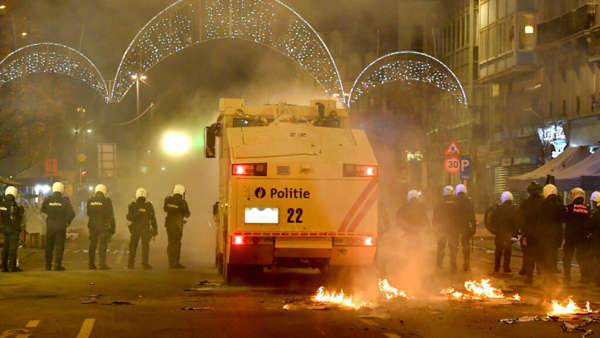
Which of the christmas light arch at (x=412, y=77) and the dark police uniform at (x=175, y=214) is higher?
the christmas light arch at (x=412, y=77)

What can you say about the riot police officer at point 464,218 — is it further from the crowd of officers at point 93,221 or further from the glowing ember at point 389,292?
the crowd of officers at point 93,221

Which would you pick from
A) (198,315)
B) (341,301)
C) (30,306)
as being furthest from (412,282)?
(30,306)

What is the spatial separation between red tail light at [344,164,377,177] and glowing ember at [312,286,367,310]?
1785mm

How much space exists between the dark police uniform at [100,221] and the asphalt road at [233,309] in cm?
187

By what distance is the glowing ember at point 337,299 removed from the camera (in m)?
10.7

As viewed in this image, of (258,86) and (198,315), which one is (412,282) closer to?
(198,315)

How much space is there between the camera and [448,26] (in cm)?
5488

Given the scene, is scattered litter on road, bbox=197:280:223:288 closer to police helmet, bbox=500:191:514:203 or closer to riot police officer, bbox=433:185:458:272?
riot police officer, bbox=433:185:458:272

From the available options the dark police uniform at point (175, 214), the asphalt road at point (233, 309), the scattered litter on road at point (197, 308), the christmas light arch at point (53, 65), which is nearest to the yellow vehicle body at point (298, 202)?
the asphalt road at point (233, 309)

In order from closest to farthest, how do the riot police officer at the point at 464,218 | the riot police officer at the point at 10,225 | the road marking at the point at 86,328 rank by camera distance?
the road marking at the point at 86,328 → the riot police officer at the point at 10,225 → the riot police officer at the point at 464,218

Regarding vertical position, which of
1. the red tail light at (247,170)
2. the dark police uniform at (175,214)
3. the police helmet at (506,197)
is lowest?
the dark police uniform at (175,214)

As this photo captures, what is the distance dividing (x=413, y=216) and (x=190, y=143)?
14.8 meters

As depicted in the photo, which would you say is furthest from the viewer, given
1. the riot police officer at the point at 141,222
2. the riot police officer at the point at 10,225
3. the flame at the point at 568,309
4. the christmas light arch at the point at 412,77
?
the christmas light arch at the point at 412,77

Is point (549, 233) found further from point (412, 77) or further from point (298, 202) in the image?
point (412, 77)
